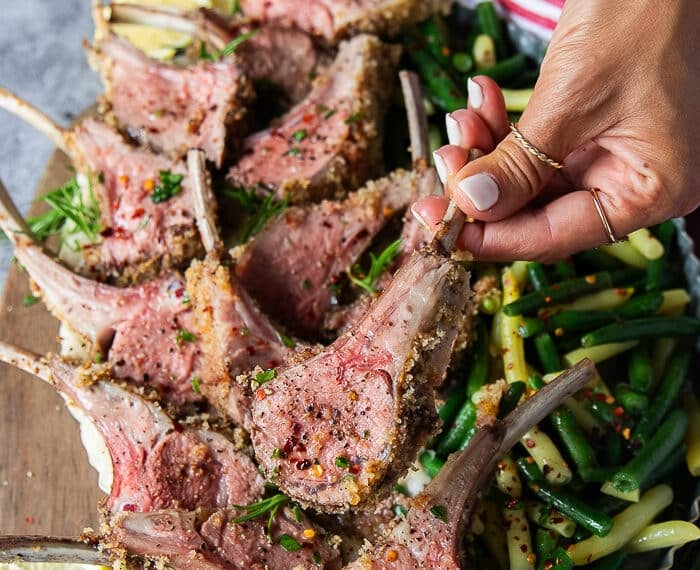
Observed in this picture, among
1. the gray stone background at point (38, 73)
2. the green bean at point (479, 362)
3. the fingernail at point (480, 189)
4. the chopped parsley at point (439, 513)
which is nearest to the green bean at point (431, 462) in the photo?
the green bean at point (479, 362)

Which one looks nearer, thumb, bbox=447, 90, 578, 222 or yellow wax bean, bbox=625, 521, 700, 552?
thumb, bbox=447, 90, 578, 222

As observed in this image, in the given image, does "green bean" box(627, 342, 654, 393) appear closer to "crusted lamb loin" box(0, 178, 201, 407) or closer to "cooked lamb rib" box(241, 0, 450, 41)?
"crusted lamb loin" box(0, 178, 201, 407)

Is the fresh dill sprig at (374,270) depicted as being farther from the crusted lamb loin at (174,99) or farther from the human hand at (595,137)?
the crusted lamb loin at (174,99)

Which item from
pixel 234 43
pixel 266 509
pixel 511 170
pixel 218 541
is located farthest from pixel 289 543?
pixel 234 43

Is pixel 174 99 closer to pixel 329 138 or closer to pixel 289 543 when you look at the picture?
pixel 329 138

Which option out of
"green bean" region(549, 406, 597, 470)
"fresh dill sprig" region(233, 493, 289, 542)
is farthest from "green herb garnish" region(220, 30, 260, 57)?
"green bean" region(549, 406, 597, 470)

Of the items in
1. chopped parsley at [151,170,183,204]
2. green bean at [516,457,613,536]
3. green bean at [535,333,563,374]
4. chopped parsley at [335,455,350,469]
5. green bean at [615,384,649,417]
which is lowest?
green bean at [516,457,613,536]
